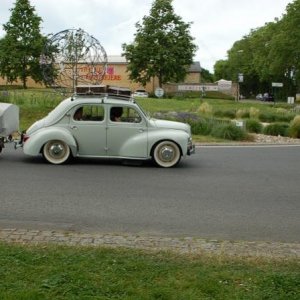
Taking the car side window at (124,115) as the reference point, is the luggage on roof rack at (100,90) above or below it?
above

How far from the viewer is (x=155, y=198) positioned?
28.2 ft

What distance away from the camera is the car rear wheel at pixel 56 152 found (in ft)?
38.7

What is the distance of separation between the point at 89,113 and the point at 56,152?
110 cm

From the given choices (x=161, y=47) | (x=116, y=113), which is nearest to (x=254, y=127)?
(x=116, y=113)

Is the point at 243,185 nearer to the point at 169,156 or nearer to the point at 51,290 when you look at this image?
the point at 169,156

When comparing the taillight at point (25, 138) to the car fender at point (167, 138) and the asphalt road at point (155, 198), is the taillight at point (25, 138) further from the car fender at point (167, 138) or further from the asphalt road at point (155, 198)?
the car fender at point (167, 138)

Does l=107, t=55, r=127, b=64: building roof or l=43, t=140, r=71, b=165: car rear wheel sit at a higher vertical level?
l=107, t=55, r=127, b=64: building roof

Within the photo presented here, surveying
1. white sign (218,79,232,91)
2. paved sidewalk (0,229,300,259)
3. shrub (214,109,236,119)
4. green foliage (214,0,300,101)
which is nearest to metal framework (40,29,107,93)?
shrub (214,109,236,119)

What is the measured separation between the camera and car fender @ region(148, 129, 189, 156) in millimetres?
11875

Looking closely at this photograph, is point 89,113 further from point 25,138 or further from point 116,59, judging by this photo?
point 116,59

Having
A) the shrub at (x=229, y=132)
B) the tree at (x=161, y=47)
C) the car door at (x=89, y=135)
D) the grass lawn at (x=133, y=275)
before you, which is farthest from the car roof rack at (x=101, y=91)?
the tree at (x=161, y=47)

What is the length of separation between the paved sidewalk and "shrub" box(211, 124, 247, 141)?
14.9 meters

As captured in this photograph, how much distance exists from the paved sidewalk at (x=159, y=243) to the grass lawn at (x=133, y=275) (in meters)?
0.28

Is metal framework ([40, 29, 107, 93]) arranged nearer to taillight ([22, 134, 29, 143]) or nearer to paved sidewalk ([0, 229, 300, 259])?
taillight ([22, 134, 29, 143])
